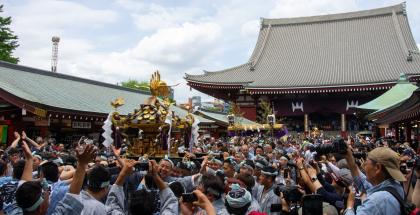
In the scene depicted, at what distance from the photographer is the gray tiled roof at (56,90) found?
527 inches

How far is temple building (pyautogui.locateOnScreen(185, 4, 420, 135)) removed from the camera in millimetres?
29234

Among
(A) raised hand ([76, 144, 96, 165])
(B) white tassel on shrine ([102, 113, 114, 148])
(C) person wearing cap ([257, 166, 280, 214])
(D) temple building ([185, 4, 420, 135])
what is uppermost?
(D) temple building ([185, 4, 420, 135])

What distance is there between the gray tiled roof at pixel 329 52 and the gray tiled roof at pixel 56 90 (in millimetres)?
11951

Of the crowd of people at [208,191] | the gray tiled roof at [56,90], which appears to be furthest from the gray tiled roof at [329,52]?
the crowd of people at [208,191]

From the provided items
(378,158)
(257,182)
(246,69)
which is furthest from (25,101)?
(246,69)

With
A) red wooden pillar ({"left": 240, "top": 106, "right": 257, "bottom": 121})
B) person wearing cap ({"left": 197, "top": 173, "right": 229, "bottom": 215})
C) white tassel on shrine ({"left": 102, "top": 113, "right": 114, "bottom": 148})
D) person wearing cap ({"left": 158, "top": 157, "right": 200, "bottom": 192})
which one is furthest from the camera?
red wooden pillar ({"left": 240, "top": 106, "right": 257, "bottom": 121})

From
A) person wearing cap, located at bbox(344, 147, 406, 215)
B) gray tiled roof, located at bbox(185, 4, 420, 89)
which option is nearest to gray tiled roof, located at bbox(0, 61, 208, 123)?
person wearing cap, located at bbox(344, 147, 406, 215)

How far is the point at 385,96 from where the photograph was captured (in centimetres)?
1641

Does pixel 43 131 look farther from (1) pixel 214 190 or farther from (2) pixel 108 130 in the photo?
(1) pixel 214 190

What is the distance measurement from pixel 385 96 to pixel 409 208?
14951mm

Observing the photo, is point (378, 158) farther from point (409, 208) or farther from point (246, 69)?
point (246, 69)

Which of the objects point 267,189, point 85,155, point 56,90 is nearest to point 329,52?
point 56,90

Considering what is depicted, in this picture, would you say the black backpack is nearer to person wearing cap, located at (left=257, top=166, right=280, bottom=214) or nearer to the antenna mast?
person wearing cap, located at (left=257, top=166, right=280, bottom=214)

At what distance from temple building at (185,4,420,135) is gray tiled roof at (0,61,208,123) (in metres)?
11.7
